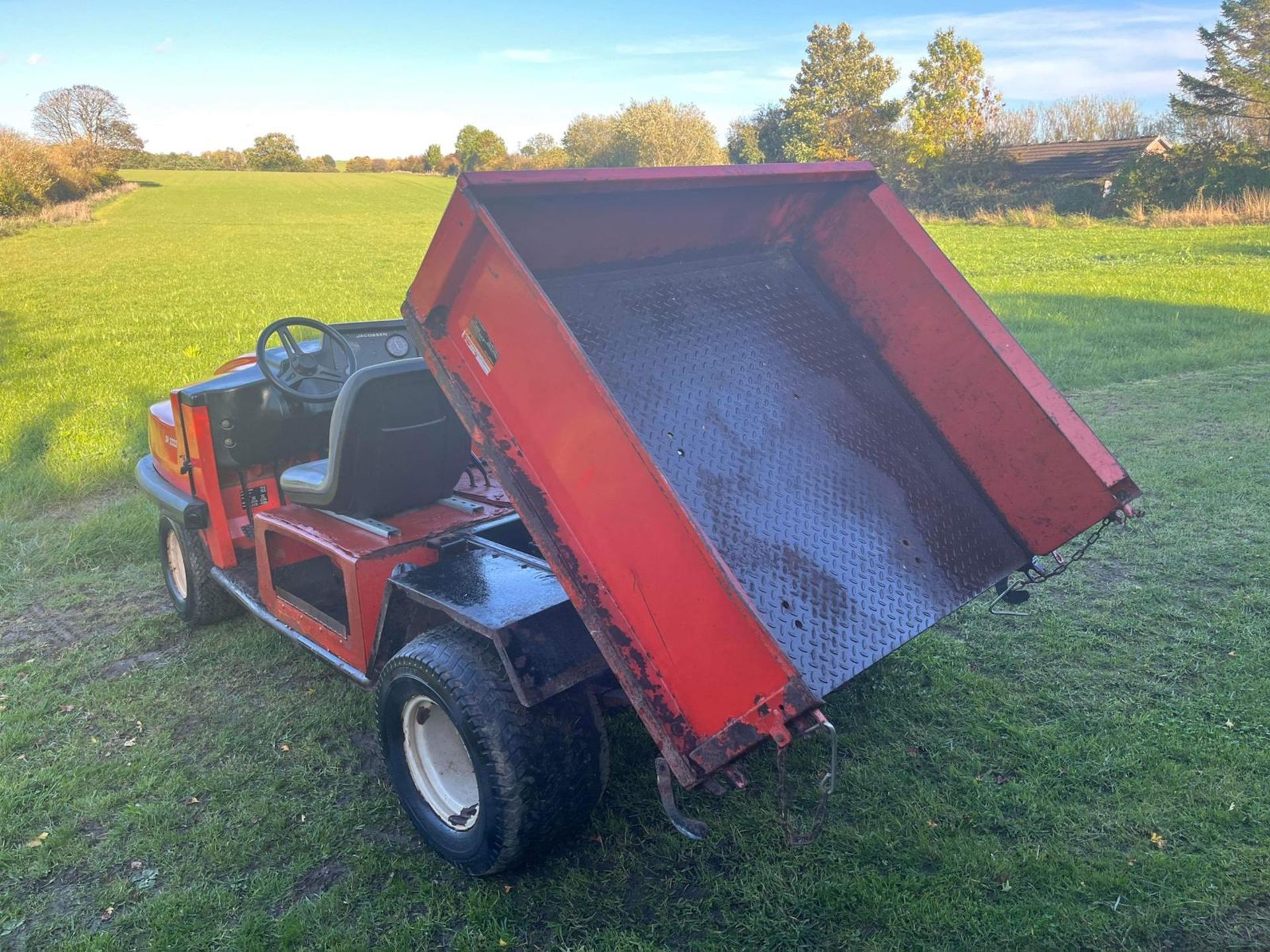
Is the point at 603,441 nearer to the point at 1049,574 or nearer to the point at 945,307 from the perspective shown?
the point at 945,307

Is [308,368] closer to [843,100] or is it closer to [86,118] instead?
[843,100]

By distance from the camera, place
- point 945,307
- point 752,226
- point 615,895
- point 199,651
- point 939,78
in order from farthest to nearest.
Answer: point 939,78
point 199,651
point 752,226
point 945,307
point 615,895

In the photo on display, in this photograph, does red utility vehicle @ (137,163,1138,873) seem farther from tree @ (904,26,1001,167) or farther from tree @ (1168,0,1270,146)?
tree @ (904,26,1001,167)

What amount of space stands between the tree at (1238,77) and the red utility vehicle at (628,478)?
116 ft

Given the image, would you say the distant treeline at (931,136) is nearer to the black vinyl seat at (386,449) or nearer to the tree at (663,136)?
the tree at (663,136)

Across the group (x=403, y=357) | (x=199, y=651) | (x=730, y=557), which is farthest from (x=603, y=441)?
(x=199, y=651)

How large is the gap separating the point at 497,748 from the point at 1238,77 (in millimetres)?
38776

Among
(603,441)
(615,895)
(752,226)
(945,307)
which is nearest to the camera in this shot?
(603,441)

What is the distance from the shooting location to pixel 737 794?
3082 millimetres

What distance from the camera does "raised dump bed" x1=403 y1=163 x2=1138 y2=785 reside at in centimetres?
220

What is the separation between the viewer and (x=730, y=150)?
54.0 meters

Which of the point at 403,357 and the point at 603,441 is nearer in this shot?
the point at 603,441

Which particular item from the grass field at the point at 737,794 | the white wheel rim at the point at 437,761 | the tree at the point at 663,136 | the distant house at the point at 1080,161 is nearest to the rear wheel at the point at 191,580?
the grass field at the point at 737,794

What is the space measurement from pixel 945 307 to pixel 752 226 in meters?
0.81
